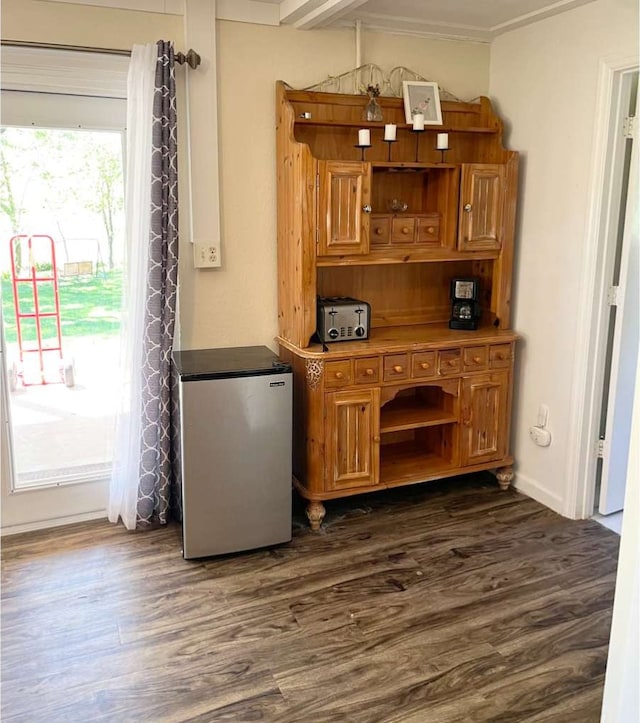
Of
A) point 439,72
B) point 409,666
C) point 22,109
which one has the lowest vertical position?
Result: point 409,666

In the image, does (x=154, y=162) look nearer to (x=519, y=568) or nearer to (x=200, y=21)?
(x=200, y=21)

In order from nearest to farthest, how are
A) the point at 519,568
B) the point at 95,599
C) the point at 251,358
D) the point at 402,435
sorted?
1. the point at 95,599
2. the point at 519,568
3. the point at 251,358
4. the point at 402,435

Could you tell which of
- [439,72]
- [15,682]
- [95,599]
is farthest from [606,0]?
[15,682]

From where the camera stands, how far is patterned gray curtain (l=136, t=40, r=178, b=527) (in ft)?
9.48

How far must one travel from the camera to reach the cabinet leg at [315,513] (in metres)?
3.18

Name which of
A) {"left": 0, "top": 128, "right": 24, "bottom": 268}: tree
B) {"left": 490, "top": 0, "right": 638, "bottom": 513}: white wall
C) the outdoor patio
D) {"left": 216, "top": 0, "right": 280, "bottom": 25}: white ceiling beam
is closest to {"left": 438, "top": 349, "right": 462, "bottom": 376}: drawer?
{"left": 490, "top": 0, "right": 638, "bottom": 513}: white wall

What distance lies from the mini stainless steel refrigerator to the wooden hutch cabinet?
0.81 ft

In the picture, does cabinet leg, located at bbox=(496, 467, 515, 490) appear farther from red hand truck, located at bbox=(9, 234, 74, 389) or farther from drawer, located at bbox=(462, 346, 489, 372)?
red hand truck, located at bbox=(9, 234, 74, 389)

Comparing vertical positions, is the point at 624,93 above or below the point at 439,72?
below

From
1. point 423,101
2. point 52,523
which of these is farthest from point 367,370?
point 52,523

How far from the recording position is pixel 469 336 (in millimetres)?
3367

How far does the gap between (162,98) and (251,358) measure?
1.23m

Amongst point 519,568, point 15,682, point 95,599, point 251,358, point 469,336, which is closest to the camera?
point 15,682

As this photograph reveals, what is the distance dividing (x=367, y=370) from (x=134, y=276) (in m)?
1.18
